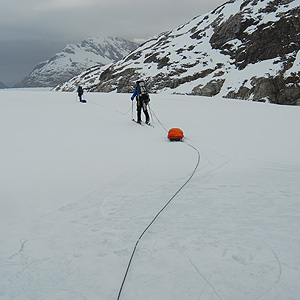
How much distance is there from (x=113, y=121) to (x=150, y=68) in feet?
185

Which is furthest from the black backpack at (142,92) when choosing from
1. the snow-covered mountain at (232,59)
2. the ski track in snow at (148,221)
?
the snow-covered mountain at (232,59)

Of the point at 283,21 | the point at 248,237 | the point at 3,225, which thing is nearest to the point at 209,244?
the point at 248,237

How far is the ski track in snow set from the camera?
2449mm

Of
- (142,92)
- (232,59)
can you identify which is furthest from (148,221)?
(232,59)

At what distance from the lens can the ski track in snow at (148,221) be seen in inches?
96.4

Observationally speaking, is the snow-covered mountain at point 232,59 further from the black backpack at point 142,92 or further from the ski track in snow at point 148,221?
the ski track in snow at point 148,221

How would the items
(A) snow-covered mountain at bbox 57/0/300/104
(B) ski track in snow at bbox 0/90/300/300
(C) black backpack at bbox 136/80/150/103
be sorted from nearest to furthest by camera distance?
(B) ski track in snow at bbox 0/90/300/300
(C) black backpack at bbox 136/80/150/103
(A) snow-covered mountain at bbox 57/0/300/104

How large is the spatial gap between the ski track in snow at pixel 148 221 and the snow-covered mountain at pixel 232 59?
40.1 metres

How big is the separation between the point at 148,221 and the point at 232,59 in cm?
5999

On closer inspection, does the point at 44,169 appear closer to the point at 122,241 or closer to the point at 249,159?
the point at 122,241

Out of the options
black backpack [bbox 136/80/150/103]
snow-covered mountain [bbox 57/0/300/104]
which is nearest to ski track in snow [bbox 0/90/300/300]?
black backpack [bbox 136/80/150/103]

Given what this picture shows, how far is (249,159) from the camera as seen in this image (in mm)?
6578

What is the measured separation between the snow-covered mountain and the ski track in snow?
40.1m

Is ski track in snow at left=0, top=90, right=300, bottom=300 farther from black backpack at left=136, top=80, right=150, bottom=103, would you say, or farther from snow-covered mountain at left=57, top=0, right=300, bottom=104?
snow-covered mountain at left=57, top=0, right=300, bottom=104
